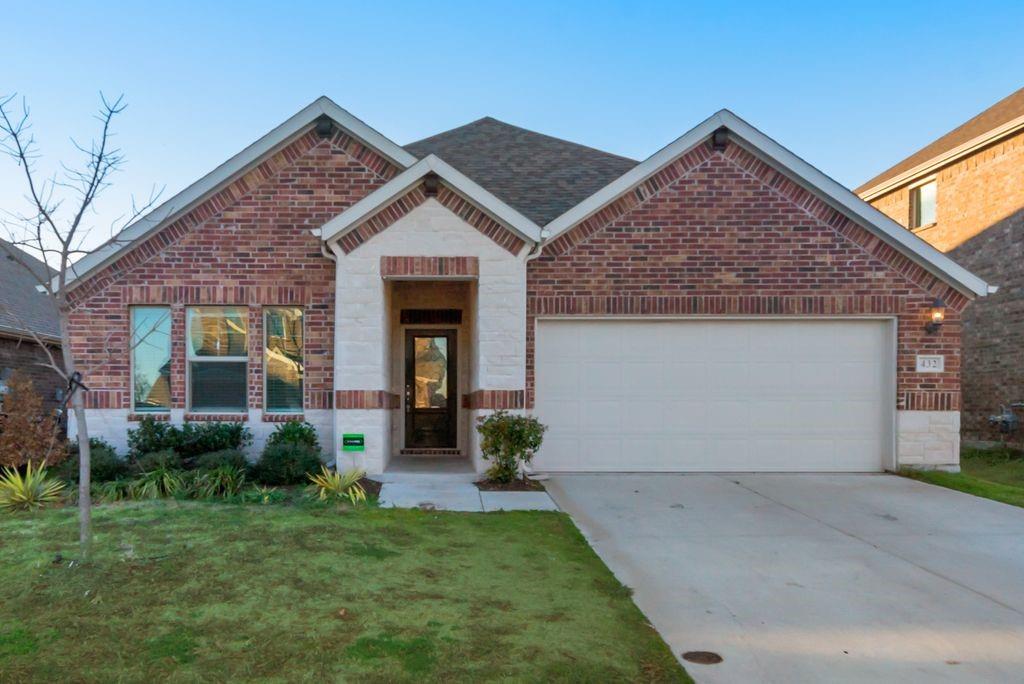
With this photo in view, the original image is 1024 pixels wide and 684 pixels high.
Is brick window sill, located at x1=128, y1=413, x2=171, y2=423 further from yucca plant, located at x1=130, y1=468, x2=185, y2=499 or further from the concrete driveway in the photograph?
the concrete driveway

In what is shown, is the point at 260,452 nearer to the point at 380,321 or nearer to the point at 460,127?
the point at 380,321

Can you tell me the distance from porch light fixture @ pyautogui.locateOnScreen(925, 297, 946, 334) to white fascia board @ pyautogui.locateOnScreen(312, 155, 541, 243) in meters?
6.02

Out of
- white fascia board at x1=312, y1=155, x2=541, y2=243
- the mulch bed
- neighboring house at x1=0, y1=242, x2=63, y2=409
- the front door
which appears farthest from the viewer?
neighboring house at x1=0, y1=242, x2=63, y2=409

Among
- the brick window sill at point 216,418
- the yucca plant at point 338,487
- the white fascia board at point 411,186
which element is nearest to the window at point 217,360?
the brick window sill at point 216,418

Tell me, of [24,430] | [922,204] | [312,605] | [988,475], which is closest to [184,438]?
[24,430]

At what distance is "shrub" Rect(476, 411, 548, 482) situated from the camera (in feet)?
28.4

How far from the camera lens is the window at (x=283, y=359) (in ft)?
32.5

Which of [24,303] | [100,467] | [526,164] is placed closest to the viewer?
[100,467]

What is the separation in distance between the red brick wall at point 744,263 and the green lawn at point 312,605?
453cm

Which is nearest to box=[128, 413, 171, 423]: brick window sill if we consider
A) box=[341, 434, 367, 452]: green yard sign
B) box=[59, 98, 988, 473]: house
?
box=[59, 98, 988, 473]: house

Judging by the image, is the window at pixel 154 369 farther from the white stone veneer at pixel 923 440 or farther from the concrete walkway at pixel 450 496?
Result: the white stone veneer at pixel 923 440

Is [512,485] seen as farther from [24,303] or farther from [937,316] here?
[24,303]

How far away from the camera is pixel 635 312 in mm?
9953

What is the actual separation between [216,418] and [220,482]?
1988mm
